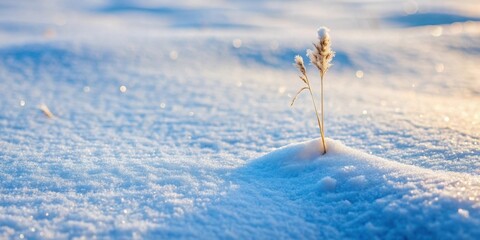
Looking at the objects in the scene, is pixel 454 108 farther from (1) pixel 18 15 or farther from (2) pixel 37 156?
(1) pixel 18 15

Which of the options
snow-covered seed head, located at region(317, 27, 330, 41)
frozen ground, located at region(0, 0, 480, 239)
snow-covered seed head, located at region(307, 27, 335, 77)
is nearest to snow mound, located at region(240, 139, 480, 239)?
frozen ground, located at region(0, 0, 480, 239)

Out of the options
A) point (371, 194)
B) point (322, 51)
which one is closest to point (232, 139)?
point (322, 51)

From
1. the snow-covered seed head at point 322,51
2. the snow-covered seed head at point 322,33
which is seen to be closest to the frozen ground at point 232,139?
the snow-covered seed head at point 322,51

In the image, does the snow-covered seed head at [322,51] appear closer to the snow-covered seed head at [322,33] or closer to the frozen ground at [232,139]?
the snow-covered seed head at [322,33]

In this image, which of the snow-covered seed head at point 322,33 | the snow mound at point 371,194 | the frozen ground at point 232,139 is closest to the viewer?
the snow mound at point 371,194

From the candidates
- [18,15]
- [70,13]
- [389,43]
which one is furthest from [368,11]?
[18,15]

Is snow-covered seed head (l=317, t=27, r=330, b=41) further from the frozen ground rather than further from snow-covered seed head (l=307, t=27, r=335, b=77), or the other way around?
the frozen ground
